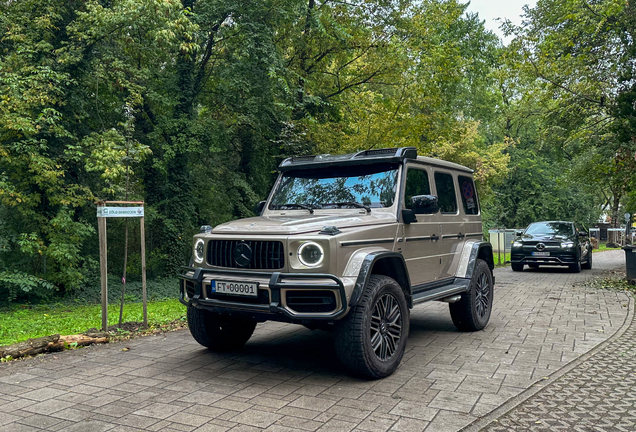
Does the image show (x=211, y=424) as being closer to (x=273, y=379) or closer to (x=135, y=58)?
(x=273, y=379)

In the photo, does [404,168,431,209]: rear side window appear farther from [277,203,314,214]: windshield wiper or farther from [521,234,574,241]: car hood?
[521,234,574,241]: car hood

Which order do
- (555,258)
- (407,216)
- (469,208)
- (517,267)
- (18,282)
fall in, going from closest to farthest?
(407,216) < (469,208) < (18,282) < (555,258) < (517,267)

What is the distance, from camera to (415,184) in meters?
5.99

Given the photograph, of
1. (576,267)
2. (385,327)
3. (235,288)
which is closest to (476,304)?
(385,327)

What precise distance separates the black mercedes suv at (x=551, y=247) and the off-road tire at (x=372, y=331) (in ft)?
42.0

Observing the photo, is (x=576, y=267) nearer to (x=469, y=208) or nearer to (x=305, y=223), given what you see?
(x=469, y=208)

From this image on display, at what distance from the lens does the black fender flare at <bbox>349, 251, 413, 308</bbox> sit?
4476 mm

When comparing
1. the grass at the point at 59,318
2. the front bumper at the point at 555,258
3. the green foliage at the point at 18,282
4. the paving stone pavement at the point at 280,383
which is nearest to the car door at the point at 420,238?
the paving stone pavement at the point at 280,383

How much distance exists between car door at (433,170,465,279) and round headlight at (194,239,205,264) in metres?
2.97

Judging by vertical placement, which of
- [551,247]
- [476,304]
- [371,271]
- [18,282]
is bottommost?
[18,282]

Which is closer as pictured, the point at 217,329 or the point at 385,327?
the point at 385,327

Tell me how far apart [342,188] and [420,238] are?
1.08 meters

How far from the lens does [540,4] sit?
56.1ft

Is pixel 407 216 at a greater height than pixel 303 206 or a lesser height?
lesser
